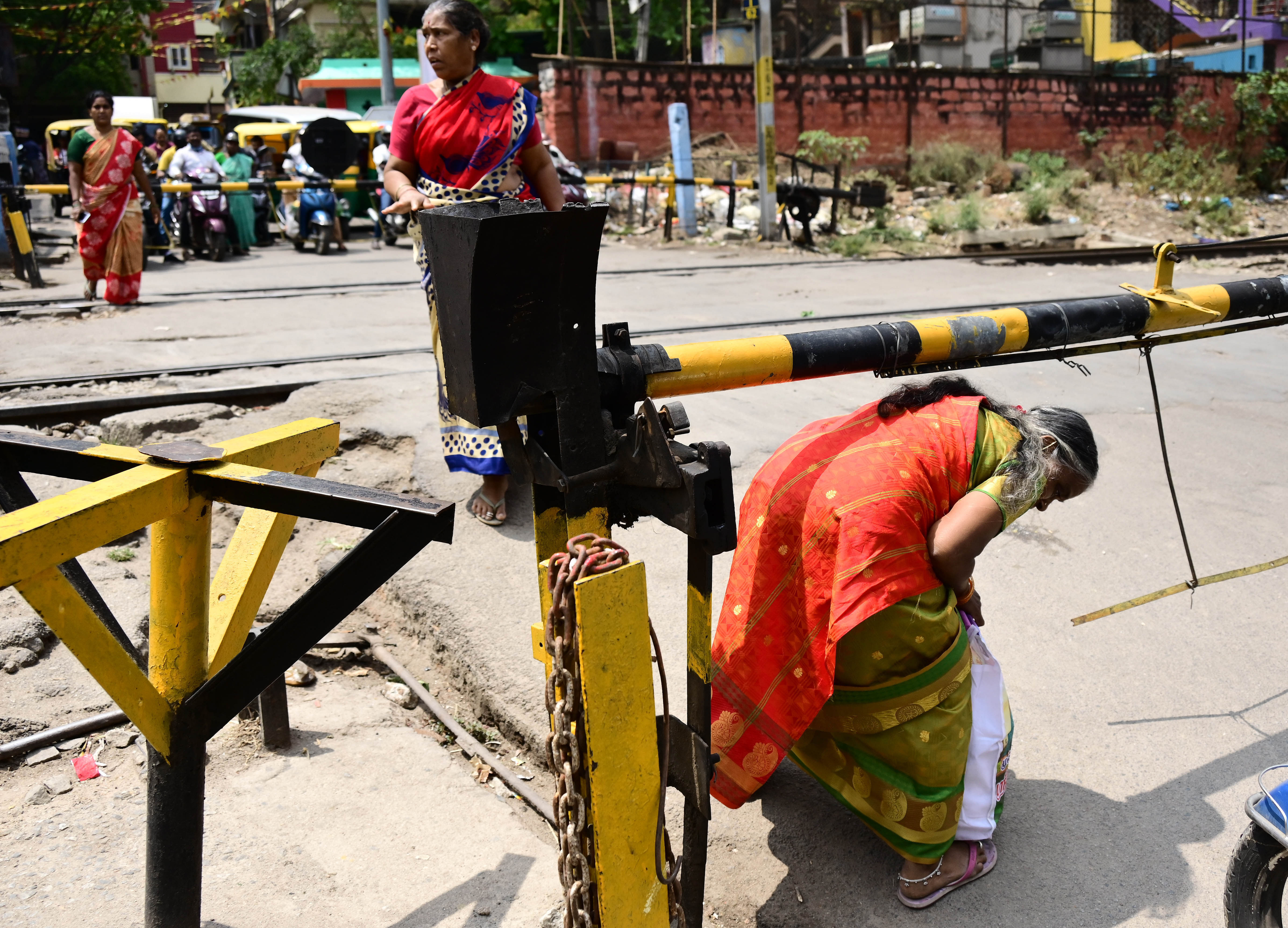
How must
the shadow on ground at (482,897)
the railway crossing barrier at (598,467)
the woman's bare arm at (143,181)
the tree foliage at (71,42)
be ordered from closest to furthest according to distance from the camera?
the railway crossing barrier at (598,467), the shadow on ground at (482,897), the woman's bare arm at (143,181), the tree foliage at (71,42)

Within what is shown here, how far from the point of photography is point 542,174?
378 cm

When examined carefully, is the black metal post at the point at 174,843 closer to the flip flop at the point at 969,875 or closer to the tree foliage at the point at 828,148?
the flip flop at the point at 969,875

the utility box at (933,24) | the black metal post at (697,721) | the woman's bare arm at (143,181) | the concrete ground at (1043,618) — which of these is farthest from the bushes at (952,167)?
the black metal post at (697,721)

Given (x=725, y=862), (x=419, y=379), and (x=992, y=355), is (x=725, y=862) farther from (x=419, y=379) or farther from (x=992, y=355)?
(x=419, y=379)

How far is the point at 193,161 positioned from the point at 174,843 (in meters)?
12.5

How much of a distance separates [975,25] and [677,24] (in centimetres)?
853

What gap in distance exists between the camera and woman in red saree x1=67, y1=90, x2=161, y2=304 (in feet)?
27.6

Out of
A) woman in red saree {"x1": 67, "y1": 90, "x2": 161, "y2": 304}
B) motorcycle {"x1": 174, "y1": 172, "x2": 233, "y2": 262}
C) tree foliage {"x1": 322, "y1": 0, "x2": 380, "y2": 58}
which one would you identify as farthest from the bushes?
tree foliage {"x1": 322, "y1": 0, "x2": 380, "y2": 58}

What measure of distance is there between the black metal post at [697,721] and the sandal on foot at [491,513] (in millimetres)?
2020

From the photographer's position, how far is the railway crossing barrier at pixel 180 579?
1534mm

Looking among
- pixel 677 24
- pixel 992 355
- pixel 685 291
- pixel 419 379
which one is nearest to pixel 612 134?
pixel 685 291

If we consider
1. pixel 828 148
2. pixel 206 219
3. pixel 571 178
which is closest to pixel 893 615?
pixel 571 178

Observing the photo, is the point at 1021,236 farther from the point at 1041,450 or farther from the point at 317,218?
the point at 1041,450

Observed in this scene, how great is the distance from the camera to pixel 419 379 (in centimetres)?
562
